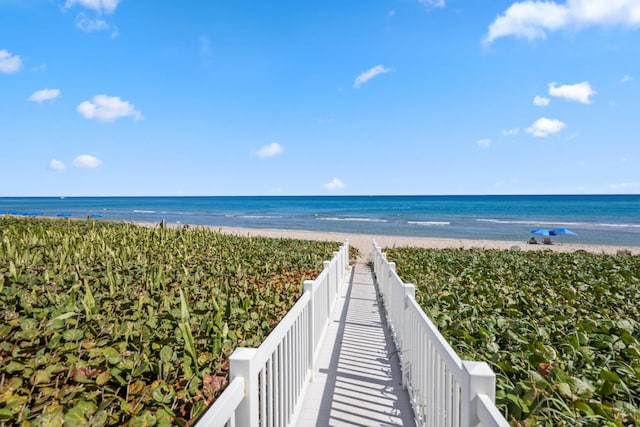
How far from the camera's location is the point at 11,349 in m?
2.18

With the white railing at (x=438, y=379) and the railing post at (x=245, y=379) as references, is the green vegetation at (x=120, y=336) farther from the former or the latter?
the white railing at (x=438, y=379)

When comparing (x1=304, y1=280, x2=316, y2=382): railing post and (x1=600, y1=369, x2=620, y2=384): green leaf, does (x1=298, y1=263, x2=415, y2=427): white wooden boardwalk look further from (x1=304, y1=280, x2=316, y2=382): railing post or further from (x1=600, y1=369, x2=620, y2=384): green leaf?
(x1=600, y1=369, x2=620, y2=384): green leaf

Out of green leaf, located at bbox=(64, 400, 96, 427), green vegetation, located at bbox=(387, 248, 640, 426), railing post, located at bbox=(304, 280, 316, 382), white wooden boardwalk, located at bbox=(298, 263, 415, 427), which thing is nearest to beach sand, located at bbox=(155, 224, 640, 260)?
white wooden boardwalk, located at bbox=(298, 263, 415, 427)

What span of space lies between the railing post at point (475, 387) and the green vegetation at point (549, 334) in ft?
1.42

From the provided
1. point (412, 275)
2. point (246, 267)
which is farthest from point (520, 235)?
point (246, 267)

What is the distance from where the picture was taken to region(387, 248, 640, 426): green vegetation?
1821 millimetres

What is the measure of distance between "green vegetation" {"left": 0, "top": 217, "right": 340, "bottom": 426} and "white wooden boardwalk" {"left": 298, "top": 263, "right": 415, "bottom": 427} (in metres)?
0.82

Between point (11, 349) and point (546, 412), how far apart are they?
3.19 m

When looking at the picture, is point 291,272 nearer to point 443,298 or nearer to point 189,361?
point 443,298

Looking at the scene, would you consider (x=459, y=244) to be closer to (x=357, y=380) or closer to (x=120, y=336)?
(x=357, y=380)

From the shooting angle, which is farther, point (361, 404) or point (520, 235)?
point (520, 235)

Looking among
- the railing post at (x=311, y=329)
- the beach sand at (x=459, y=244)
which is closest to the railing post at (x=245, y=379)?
the railing post at (x=311, y=329)

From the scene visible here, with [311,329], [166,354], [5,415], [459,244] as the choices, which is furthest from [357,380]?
[459,244]

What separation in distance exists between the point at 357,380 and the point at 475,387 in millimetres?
2247
